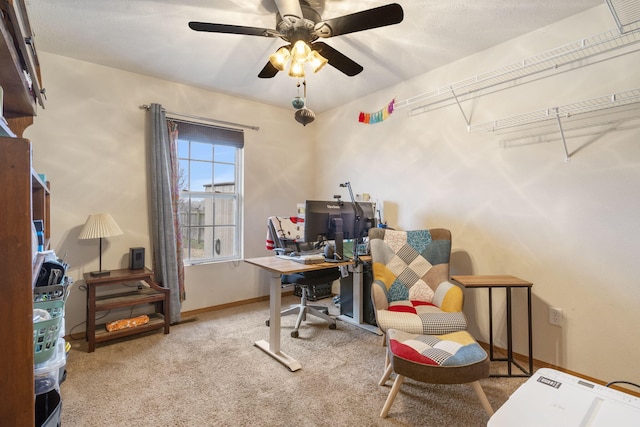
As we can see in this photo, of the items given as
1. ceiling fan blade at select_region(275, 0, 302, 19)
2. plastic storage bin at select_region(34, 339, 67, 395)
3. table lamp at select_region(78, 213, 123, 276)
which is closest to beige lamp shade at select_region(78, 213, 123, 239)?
table lamp at select_region(78, 213, 123, 276)

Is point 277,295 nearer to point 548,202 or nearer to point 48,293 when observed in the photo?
point 48,293

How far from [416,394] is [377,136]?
2.53 meters

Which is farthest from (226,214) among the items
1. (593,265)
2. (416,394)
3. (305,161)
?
(593,265)

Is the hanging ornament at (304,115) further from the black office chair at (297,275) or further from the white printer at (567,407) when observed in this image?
the white printer at (567,407)

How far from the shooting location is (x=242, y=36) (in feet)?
7.77

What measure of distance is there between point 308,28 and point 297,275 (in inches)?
77.8

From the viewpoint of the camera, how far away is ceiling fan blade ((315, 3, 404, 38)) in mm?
1591

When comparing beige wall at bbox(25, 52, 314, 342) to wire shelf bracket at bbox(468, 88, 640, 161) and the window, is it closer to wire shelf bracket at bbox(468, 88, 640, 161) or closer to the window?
the window

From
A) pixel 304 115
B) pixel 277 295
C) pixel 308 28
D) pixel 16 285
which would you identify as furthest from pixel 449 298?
pixel 16 285

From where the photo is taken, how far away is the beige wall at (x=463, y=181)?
1.97 m

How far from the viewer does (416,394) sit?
194 centimetres

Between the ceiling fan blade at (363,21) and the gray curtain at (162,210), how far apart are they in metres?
1.99

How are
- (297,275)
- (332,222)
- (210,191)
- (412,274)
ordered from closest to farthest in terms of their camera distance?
(412,274) < (332,222) < (297,275) < (210,191)

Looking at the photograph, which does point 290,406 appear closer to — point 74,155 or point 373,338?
point 373,338
